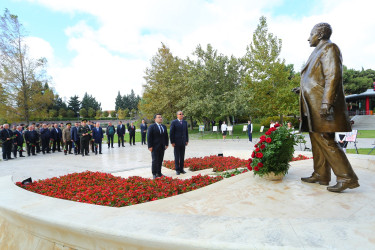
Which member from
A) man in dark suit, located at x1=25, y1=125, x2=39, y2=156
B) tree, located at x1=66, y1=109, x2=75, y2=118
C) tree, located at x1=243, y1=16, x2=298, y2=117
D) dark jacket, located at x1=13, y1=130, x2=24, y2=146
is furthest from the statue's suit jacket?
tree, located at x1=66, y1=109, x2=75, y2=118

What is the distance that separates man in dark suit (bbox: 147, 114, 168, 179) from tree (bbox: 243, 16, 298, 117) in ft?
72.6

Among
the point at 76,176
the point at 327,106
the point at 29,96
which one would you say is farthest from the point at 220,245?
the point at 29,96

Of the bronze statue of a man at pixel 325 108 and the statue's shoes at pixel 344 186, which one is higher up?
the bronze statue of a man at pixel 325 108

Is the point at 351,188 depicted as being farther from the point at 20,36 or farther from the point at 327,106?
the point at 20,36

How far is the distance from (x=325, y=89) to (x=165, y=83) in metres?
29.4

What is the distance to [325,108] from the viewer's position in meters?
3.60

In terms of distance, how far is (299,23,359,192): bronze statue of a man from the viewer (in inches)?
144

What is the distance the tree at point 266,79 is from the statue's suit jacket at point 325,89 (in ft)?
79.1

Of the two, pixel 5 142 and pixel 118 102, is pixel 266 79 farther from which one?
pixel 118 102

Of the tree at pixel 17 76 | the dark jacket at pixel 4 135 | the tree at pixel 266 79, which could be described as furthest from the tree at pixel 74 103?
the dark jacket at pixel 4 135

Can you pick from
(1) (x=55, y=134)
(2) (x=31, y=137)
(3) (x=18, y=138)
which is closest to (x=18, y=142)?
(3) (x=18, y=138)

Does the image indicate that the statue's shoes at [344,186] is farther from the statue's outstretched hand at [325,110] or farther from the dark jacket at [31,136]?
the dark jacket at [31,136]

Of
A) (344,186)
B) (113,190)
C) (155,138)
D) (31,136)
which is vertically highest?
(155,138)

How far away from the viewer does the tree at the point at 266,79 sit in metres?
28.2
